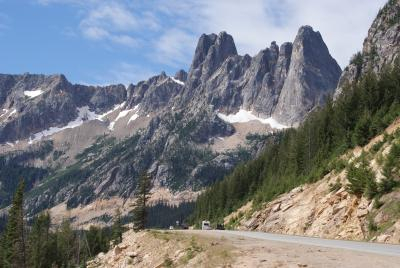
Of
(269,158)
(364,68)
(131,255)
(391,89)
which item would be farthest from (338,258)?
(364,68)

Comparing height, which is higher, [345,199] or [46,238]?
[345,199]

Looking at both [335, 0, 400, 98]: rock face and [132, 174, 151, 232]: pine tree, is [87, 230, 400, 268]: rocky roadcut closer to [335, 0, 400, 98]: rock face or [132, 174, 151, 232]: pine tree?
[132, 174, 151, 232]: pine tree

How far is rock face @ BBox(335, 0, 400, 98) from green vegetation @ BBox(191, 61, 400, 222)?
42174 millimetres

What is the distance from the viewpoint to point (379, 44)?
503ft

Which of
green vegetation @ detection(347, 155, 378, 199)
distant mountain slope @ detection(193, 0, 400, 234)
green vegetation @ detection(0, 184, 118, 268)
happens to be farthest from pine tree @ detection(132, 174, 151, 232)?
green vegetation @ detection(347, 155, 378, 199)

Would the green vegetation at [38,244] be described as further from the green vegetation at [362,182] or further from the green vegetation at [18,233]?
the green vegetation at [362,182]

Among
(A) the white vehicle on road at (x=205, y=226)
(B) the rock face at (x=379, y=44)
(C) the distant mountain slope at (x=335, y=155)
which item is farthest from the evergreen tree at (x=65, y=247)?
(B) the rock face at (x=379, y=44)

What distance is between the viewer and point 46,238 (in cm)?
12025

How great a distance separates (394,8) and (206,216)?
87.4m

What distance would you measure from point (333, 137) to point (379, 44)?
8498 centimetres

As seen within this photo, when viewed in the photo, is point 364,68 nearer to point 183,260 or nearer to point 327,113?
point 327,113

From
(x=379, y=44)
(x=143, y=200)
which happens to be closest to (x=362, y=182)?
(x=143, y=200)

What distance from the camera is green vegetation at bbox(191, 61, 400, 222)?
61562 mm

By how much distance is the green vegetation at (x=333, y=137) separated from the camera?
61.6 meters
